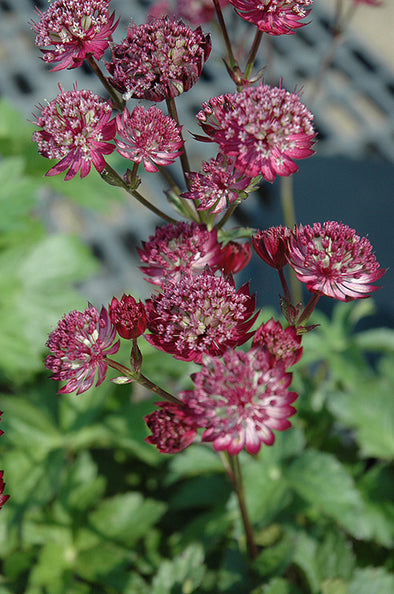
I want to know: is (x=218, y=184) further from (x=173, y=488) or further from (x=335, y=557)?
(x=173, y=488)

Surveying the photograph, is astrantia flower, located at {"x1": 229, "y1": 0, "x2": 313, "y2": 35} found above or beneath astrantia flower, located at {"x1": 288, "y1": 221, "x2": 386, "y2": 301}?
above

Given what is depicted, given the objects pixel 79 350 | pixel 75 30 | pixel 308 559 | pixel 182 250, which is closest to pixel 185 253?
pixel 182 250

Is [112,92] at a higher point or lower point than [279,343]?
higher

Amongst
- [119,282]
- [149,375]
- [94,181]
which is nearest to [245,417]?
[149,375]

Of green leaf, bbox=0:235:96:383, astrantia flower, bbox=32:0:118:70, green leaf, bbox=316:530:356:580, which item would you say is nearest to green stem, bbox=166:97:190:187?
astrantia flower, bbox=32:0:118:70

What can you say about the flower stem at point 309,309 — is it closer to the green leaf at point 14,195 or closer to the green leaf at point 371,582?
the green leaf at point 371,582

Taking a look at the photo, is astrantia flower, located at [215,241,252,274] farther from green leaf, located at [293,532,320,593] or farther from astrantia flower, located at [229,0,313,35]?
green leaf, located at [293,532,320,593]

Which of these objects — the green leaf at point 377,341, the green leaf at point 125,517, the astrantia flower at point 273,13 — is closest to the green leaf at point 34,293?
the green leaf at point 125,517
